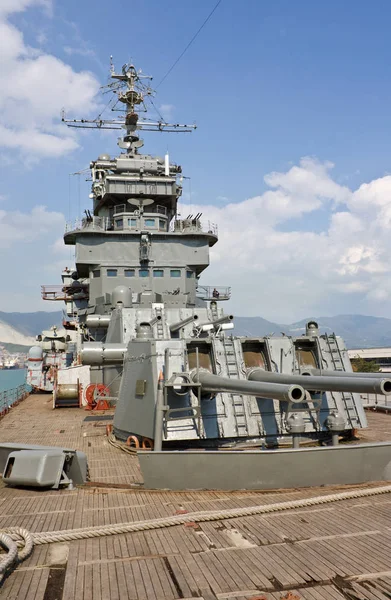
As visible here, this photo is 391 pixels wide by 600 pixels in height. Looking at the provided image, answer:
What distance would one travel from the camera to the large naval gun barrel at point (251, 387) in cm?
527

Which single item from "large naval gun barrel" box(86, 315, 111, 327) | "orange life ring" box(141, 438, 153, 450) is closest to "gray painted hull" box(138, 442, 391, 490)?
"orange life ring" box(141, 438, 153, 450)

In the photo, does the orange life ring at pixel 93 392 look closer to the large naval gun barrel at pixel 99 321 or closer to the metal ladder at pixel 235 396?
the large naval gun barrel at pixel 99 321

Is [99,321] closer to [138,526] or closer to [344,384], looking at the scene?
[344,384]

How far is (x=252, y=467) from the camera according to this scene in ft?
18.4

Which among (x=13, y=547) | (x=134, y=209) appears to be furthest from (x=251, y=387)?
(x=134, y=209)

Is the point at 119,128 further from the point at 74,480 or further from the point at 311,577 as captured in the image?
the point at 311,577

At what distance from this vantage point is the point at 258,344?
881cm

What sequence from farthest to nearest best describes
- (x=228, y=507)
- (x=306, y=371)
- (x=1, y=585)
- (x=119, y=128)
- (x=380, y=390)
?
(x=119, y=128) → (x=306, y=371) → (x=228, y=507) → (x=380, y=390) → (x=1, y=585)

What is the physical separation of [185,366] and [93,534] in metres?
3.69

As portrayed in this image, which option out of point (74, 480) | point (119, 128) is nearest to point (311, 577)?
point (74, 480)

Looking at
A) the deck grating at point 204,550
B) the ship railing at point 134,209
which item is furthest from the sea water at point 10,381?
the deck grating at point 204,550

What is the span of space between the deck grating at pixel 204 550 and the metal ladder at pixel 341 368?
288 cm

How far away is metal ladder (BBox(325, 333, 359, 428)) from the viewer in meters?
8.31

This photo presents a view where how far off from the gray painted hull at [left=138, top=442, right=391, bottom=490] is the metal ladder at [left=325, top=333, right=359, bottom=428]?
2.55 metres
